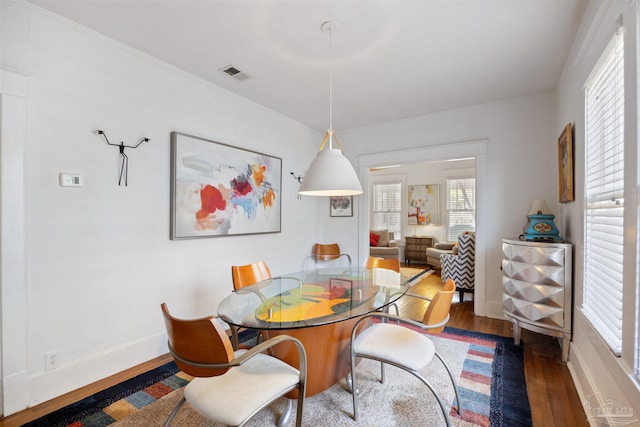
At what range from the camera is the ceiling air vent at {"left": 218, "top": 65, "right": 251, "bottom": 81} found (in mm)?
2780

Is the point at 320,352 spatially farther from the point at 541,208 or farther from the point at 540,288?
the point at 541,208

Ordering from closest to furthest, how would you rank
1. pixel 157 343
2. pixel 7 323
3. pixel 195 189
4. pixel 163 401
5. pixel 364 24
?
pixel 7 323, pixel 163 401, pixel 364 24, pixel 157 343, pixel 195 189

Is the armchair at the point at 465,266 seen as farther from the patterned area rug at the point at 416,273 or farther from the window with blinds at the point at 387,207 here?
the window with blinds at the point at 387,207

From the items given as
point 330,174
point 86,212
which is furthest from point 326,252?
point 86,212

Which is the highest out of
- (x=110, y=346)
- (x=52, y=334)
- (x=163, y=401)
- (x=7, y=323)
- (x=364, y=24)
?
(x=364, y=24)

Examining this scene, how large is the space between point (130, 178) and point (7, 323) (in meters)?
1.20

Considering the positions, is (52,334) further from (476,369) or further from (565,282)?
(565,282)

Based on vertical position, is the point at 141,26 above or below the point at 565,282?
above

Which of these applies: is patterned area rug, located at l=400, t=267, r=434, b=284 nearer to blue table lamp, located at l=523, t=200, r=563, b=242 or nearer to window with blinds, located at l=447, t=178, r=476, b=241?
window with blinds, located at l=447, t=178, r=476, b=241

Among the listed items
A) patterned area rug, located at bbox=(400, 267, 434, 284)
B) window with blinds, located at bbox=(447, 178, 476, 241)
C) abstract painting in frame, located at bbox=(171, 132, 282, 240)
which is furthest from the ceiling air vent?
window with blinds, located at bbox=(447, 178, 476, 241)

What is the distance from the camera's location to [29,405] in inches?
75.2

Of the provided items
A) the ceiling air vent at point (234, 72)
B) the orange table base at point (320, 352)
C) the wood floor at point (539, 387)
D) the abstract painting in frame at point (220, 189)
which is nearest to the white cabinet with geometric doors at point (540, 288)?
the wood floor at point (539, 387)

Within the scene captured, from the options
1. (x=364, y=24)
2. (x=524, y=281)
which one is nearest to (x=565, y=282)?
(x=524, y=281)

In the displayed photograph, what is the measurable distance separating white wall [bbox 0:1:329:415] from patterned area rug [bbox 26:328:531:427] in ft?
1.31
